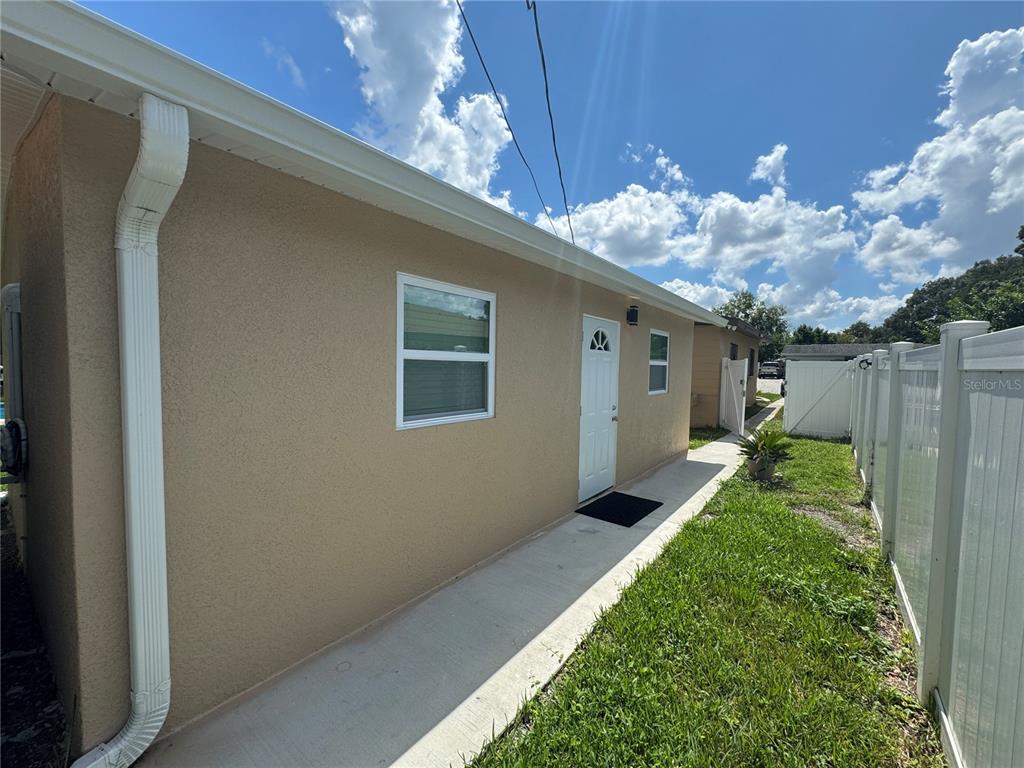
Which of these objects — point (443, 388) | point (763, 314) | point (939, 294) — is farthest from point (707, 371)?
point (939, 294)

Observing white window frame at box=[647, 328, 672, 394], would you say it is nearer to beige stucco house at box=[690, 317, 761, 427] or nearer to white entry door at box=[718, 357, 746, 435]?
white entry door at box=[718, 357, 746, 435]

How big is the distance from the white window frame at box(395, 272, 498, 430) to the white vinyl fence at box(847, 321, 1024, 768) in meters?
3.00

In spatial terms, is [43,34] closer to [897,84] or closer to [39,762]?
[39,762]

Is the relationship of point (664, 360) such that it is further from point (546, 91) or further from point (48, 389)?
point (48, 389)

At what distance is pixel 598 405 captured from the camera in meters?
5.73

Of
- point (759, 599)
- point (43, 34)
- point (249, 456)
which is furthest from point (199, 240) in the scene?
point (759, 599)

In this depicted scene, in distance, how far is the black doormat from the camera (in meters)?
5.06

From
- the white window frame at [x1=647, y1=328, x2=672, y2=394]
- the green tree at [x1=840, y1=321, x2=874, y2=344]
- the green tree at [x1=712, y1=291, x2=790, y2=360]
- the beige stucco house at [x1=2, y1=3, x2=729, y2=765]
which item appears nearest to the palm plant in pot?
the white window frame at [x1=647, y1=328, x2=672, y2=394]

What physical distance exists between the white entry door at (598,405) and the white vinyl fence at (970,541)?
3.12 metres

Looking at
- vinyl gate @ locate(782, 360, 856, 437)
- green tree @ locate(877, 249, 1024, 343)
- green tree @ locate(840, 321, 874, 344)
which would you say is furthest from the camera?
green tree @ locate(840, 321, 874, 344)

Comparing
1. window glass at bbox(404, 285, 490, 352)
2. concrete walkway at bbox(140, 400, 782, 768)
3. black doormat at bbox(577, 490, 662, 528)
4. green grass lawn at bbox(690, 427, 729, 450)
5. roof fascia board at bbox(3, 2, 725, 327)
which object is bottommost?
concrete walkway at bbox(140, 400, 782, 768)

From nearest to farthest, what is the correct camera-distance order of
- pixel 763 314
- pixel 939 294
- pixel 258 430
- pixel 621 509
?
pixel 258 430
pixel 621 509
pixel 939 294
pixel 763 314

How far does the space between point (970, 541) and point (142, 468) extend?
11.7 ft

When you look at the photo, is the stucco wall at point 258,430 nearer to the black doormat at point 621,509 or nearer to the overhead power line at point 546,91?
the black doormat at point 621,509
